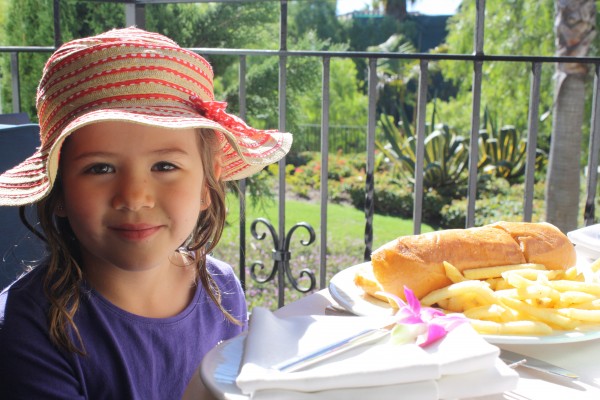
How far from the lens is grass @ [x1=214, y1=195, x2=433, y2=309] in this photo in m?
7.50

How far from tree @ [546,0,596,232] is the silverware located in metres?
6.42

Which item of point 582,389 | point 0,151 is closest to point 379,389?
point 582,389

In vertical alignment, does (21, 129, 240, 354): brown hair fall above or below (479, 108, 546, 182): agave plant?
above

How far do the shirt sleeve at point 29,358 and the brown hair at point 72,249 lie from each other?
2cm

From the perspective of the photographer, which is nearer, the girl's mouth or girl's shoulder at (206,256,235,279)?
the girl's mouth

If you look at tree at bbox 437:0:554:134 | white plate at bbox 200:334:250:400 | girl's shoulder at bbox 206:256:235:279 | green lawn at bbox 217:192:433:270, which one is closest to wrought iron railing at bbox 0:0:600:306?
girl's shoulder at bbox 206:256:235:279

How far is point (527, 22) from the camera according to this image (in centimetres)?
1152

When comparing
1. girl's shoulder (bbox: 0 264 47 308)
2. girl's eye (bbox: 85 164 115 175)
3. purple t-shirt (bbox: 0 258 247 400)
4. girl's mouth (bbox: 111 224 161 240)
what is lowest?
purple t-shirt (bbox: 0 258 247 400)

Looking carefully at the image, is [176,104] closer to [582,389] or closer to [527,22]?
[582,389]

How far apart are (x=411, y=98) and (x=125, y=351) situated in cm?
2420

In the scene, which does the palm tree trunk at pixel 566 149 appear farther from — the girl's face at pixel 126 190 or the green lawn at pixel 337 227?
the girl's face at pixel 126 190

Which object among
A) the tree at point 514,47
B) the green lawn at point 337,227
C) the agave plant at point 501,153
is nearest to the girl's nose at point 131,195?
the green lawn at point 337,227

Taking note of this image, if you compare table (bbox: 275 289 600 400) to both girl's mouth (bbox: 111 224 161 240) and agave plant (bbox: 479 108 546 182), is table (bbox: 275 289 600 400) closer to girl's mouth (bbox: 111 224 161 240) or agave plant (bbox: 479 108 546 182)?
girl's mouth (bbox: 111 224 161 240)

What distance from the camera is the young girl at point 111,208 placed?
1180 millimetres
